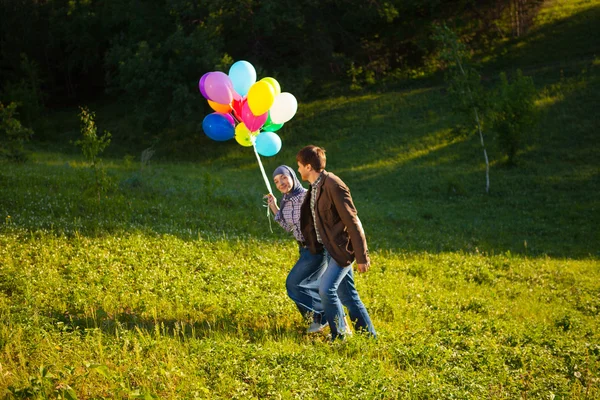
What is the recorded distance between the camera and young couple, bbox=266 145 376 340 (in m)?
6.24

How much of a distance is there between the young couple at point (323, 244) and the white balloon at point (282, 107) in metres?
1.80

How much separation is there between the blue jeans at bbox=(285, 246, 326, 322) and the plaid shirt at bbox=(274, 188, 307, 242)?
0.24 m

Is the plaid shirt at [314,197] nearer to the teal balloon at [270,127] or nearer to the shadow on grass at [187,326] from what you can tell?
the shadow on grass at [187,326]

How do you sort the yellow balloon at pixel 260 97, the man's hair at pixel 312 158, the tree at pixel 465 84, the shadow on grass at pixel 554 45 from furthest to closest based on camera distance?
1. the shadow on grass at pixel 554 45
2. the tree at pixel 465 84
3. the yellow balloon at pixel 260 97
4. the man's hair at pixel 312 158

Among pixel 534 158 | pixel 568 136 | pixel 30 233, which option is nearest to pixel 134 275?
pixel 30 233

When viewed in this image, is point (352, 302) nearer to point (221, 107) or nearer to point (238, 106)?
point (238, 106)

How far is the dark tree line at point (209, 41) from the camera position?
99.9 ft

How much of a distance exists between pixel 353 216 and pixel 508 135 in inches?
731

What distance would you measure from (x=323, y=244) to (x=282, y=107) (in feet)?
9.09

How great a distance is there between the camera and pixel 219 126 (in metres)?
8.50

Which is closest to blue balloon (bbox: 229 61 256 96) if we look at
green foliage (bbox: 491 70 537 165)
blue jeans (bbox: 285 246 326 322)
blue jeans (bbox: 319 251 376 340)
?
blue jeans (bbox: 285 246 326 322)

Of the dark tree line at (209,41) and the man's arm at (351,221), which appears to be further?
the dark tree line at (209,41)

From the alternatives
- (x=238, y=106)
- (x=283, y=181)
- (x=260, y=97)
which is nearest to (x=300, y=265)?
(x=283, y=181)

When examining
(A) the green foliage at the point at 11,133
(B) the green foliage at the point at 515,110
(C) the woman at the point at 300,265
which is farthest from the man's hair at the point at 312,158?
(B) the green foliage at the point at 515,110
